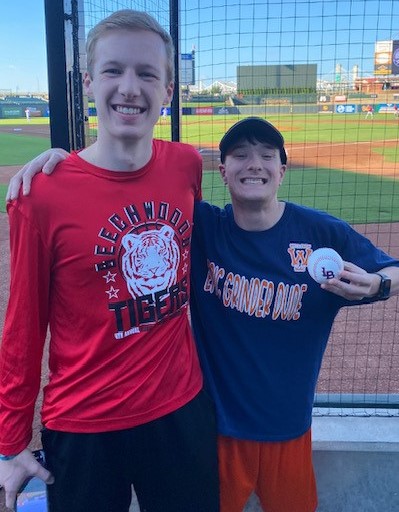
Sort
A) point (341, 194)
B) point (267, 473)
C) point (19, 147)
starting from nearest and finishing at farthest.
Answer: point (267, 473)
point (341, 194)
point (19, 147)

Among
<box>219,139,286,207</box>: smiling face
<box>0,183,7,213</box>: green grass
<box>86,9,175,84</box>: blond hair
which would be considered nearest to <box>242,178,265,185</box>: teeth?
<box>219,139,286,207</box>: smiling face

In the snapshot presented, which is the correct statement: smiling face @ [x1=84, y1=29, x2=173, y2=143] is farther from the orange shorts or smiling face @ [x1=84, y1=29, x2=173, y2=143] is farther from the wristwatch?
the orange shorts

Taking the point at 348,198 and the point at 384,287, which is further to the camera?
the point at 348,198

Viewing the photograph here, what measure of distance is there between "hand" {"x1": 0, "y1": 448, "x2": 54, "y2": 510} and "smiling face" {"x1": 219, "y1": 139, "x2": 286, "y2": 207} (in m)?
1.20

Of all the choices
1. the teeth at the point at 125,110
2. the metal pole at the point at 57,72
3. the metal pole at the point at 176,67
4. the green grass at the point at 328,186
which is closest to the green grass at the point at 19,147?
the green grass at the point at 328,186

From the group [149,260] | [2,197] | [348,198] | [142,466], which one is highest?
[149,260]

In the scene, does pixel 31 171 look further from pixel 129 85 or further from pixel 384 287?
pixel 384 287

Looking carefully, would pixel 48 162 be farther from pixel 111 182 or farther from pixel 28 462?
pixel 28 462

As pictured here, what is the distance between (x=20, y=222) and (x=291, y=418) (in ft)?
4.26

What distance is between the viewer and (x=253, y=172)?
7.05 feet

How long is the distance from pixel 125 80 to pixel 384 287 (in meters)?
1.20

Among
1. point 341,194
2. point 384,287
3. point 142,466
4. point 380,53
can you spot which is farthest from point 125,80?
point 341,194

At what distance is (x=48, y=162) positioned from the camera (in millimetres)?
1819

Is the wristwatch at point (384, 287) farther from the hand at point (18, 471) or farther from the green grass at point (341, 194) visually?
the green grass at point (341, 194)
